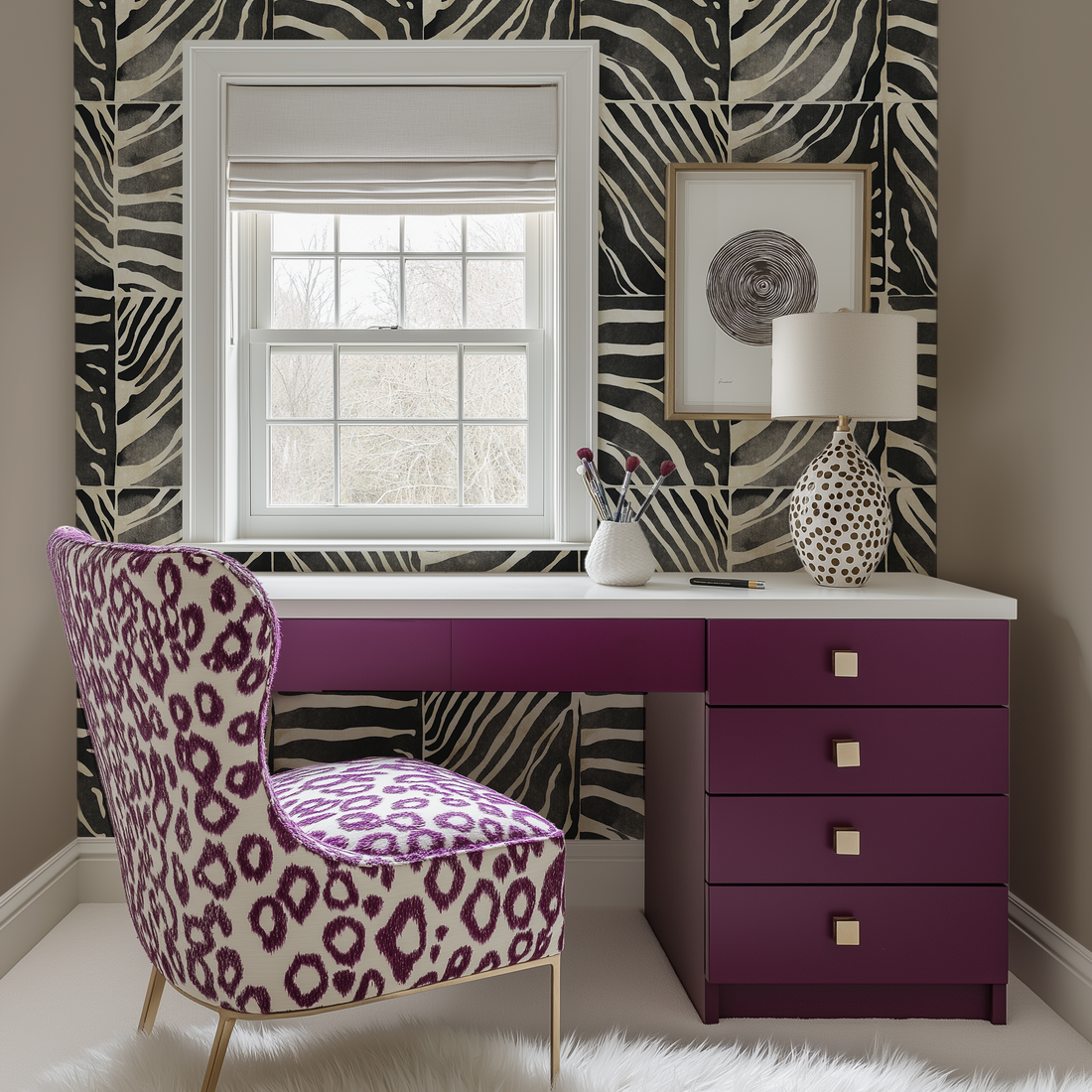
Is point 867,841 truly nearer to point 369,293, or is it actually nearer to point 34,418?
point 369,293

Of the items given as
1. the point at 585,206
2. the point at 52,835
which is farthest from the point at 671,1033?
the point at 585,206

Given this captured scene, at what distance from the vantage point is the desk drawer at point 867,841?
1.82 m

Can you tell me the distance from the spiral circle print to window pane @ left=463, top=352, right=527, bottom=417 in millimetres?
576

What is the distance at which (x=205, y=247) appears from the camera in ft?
7.93

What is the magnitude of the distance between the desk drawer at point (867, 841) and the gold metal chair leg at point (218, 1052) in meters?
0.92

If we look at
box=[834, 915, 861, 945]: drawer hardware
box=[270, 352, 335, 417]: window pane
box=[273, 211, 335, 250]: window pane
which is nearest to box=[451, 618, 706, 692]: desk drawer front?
box=[834, 915, 861, 945]: drawer hardware

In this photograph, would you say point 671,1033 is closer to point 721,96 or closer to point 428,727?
point 428,727

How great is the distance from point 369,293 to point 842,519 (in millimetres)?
1435

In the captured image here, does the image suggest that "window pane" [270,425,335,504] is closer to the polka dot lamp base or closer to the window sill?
the window sill

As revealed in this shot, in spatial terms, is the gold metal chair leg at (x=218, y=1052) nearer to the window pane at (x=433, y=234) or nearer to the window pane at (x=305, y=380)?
the window pane at (x=305, y=380)

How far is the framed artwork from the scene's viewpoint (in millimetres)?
2402

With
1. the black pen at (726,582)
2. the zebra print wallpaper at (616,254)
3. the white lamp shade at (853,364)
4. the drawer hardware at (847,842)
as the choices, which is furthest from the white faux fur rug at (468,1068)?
the white lamp shade at (853,364)

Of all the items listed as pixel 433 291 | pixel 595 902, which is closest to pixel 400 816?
pixel 595 902

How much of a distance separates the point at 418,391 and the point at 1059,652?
1.72m
